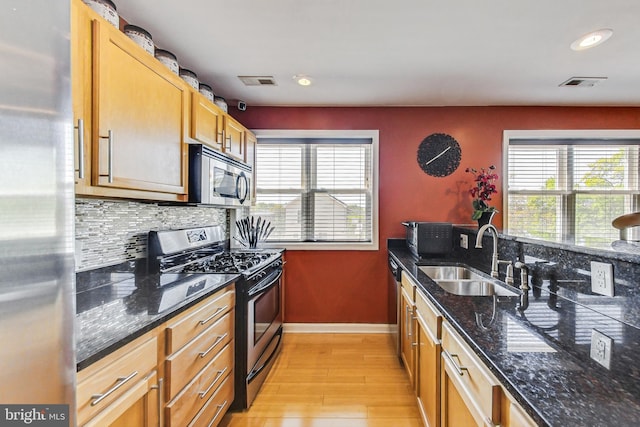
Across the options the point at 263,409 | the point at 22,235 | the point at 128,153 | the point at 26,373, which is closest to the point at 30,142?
the point at 22,235

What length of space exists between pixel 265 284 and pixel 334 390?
0.91 metres

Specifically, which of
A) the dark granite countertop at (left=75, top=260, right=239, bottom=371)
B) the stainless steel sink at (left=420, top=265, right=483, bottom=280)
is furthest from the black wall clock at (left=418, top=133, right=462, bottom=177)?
the dark granite countertop at (left=75, top=260, right=239, bottom=371)

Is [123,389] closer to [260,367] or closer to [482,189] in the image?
[260,367]

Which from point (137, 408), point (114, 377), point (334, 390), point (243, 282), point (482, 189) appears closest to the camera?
point (114, 377)

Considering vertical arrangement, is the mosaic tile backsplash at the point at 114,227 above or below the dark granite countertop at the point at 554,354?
above

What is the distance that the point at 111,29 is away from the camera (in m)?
1.32

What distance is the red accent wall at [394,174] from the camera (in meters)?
3.26

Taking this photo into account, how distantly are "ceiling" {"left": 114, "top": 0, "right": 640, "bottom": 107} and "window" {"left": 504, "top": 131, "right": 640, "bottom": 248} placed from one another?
47cm

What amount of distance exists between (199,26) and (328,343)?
280cm

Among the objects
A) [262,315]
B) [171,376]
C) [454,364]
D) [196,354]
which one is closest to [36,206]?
[171,376]

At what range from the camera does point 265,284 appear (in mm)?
2281

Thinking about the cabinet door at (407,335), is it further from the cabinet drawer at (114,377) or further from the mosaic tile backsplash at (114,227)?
the mosaic tile backsplash at (114,227)

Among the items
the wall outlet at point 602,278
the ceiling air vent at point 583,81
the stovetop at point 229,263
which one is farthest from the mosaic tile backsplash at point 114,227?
the ceiling air vent at point 583,81

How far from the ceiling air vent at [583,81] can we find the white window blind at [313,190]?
1827 mm
